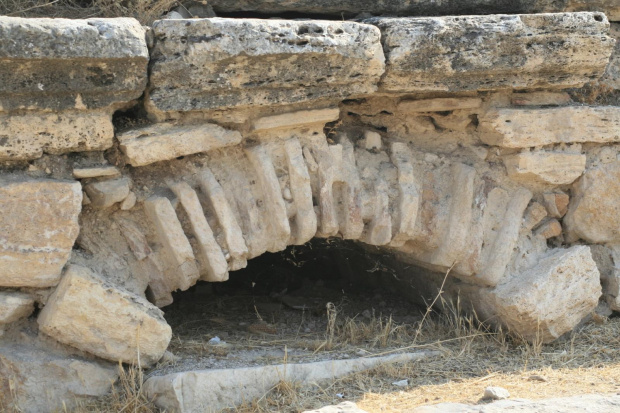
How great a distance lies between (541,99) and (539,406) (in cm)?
176

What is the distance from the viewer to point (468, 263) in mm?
4250

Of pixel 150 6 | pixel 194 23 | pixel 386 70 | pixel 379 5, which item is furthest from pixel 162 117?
pixel 379 5

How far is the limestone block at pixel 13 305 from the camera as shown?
3260 millimetres

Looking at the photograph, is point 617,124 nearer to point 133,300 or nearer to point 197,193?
point 197,193

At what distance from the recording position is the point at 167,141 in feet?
11.6

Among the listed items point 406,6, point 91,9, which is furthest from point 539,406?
point 91,9

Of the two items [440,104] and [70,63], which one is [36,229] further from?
[440,104]

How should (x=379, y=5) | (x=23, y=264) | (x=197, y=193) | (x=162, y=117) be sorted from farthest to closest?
(x=379, y=5)
(x=197, y=193)
(x=162, y=117)
(x=23, y=264)

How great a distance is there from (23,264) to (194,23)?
1.25m

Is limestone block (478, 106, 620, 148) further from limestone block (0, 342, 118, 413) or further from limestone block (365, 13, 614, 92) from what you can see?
limestone block (0, 342, 118, 413)

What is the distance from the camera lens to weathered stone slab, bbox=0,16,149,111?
10.0 ft

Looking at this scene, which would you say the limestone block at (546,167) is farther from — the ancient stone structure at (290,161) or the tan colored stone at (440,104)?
the tan colored stone at (440,104)

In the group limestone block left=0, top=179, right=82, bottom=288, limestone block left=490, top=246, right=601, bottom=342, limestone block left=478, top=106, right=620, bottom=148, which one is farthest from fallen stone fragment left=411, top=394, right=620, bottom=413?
limestone block left=0, top=179, right=82, bottom=288

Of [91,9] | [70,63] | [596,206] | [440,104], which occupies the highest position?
[91,9]
